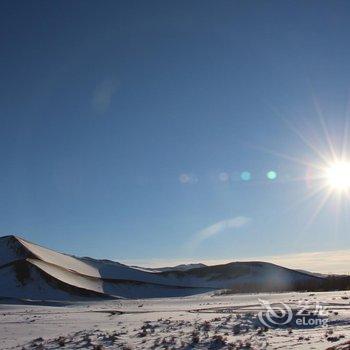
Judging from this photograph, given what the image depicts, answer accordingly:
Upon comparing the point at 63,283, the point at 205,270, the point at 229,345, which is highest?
the point at 205,270

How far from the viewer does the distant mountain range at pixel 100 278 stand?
102438mm

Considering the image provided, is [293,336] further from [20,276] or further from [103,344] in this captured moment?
[20,276]

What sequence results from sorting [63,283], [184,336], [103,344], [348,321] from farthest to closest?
1. [63,283]
2. [348,321]
3. [184,336]
4. [103,344]

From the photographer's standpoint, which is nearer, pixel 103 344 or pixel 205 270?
pixel 103 344

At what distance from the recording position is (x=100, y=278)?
5015 inches

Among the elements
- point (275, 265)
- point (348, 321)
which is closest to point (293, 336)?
point (348, 321)

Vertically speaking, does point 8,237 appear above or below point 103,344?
above

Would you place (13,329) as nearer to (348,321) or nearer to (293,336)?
(293,336)

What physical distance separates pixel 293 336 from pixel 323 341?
202 centimetres

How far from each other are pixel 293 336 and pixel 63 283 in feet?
300

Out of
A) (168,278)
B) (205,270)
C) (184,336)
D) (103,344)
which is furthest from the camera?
(205,270)

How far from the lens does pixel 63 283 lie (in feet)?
341

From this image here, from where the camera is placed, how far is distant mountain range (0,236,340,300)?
102 meters

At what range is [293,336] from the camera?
18.5 m
